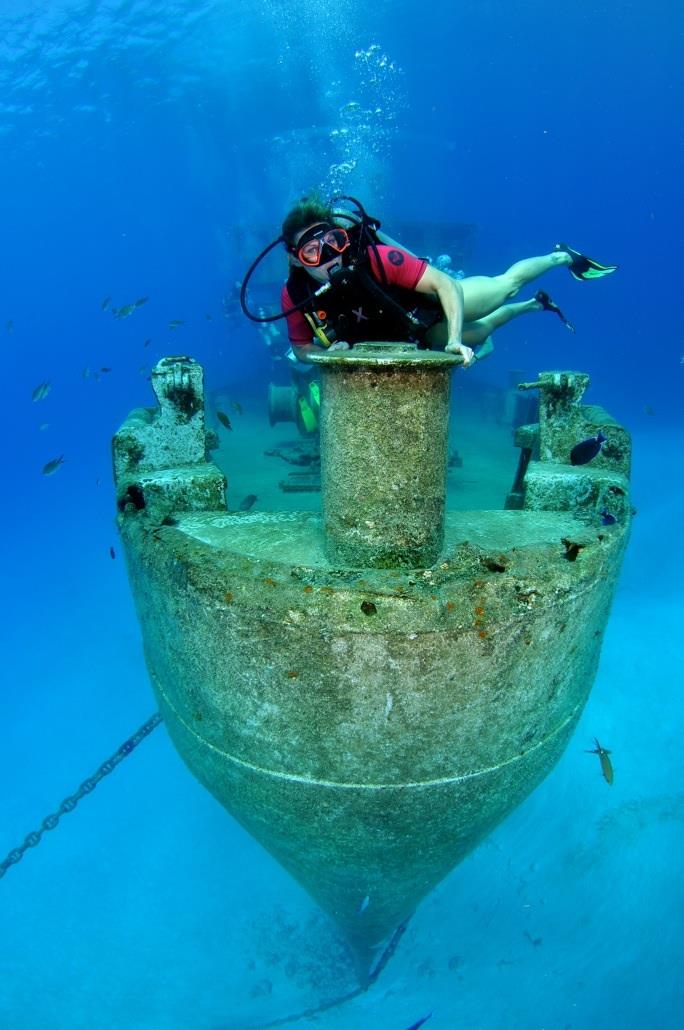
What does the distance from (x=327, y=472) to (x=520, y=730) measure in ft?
4.77

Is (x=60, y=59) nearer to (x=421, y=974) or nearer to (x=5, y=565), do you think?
(x=5, y=565)

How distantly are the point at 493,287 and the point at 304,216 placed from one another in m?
2.03

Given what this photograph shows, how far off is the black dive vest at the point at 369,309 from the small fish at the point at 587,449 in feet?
3.61

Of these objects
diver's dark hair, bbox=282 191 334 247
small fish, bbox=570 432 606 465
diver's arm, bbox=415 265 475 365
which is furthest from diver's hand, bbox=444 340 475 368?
small fish, bbox=570 432 606 465

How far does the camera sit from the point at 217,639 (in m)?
2.55

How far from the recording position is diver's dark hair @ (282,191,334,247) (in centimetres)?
310

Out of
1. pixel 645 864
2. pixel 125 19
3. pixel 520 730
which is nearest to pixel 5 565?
pixel 645 864

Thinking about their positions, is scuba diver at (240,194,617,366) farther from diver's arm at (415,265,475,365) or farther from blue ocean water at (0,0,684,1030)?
blue ocean water at (0,0,684,1030)

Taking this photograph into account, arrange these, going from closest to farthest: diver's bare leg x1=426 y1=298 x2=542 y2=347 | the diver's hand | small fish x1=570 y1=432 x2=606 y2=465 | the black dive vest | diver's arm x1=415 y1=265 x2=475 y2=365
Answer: the diver's hand → diver's arm x1=415 y1=265 x2=475 y2=365 → the black dive vest → small fish x1=570 y1=432 x2=606 y2=465 → diver's bare leg x1=426 y1=298 x2=542 y2=347

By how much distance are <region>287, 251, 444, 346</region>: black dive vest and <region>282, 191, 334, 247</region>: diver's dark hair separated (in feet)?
0.99

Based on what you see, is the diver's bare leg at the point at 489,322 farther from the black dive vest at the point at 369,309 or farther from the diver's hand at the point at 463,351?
the diver's hand at the point at 463,351

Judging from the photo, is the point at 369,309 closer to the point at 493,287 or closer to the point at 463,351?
the point at 463,351

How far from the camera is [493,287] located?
4.61 metres

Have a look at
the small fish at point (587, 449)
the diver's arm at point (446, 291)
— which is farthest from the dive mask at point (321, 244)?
the small fish at point (587, 449)
